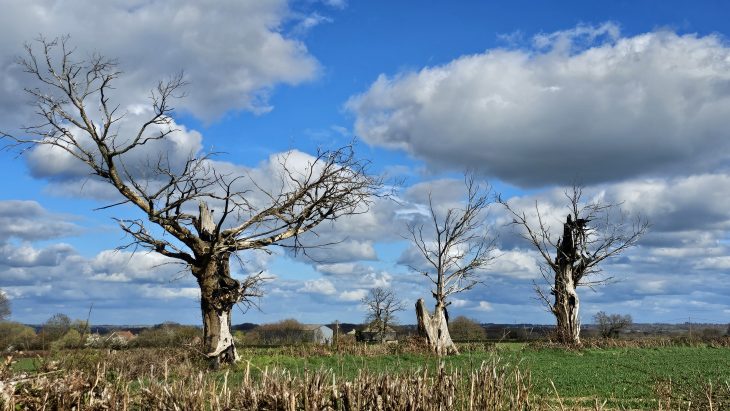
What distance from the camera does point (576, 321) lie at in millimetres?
37125

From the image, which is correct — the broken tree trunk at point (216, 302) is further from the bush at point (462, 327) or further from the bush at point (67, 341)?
the bush at point (462, 327)

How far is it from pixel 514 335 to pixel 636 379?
4332cm

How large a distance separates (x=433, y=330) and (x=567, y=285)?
411 inches

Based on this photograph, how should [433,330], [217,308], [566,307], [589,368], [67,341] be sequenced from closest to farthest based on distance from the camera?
[67,341]
[589,368]
[217,308]
[433,330]
[566,307]

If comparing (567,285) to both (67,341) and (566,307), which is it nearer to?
(566,307)

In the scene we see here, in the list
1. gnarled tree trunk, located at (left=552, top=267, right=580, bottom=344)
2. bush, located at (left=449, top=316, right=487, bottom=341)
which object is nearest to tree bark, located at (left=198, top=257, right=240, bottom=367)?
gnarled tree trunk, located at (left=552, top=267, right=580, bottom=344)

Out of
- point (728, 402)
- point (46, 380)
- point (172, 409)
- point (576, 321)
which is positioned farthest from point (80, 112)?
point (576, 321)

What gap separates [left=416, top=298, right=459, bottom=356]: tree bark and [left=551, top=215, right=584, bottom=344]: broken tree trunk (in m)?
8.87

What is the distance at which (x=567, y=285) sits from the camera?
37.5m

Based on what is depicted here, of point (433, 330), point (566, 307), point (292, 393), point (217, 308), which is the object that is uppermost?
point (566, 307)

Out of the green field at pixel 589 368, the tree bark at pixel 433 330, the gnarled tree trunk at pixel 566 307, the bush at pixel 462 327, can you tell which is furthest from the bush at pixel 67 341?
the bush at pixel 462 327

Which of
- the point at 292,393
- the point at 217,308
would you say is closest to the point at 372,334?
the point at 217,308

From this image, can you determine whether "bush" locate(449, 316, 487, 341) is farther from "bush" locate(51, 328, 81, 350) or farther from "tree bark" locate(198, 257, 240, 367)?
"bush" locate(51, 328, 81, 350)

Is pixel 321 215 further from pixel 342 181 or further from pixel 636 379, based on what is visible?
pixel 636 379
